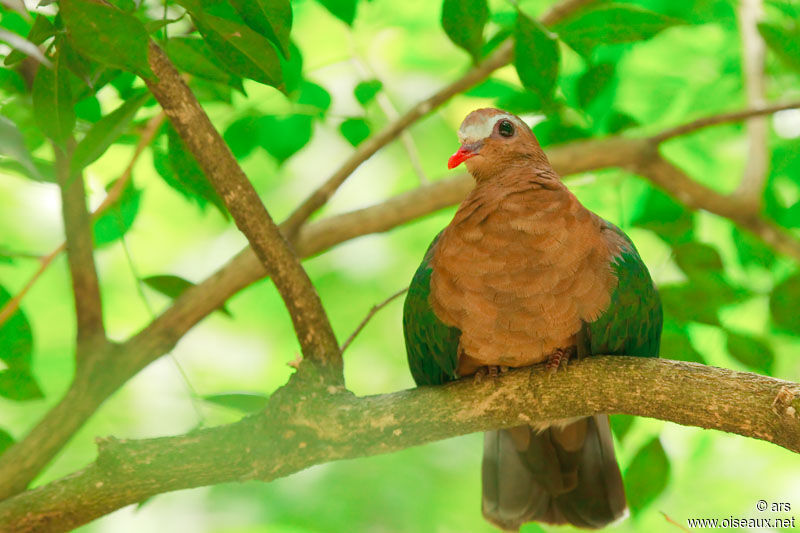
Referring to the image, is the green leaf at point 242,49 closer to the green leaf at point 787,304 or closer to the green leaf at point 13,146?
the green leaf at point 13,146

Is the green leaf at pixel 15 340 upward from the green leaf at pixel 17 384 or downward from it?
upward

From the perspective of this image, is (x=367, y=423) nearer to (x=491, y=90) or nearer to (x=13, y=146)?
(x=13, y=146)

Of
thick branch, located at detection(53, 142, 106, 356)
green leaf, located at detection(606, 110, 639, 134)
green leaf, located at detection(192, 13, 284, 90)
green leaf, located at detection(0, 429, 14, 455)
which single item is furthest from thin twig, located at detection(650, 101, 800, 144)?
green leaf, located at detection(0, 429, 14, 455)

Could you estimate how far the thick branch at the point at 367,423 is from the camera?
1.89 metres

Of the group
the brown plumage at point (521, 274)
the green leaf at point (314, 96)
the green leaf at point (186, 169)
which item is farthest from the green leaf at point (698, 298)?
the green leaf at point (186, 169)

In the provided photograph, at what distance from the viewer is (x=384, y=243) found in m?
4.98

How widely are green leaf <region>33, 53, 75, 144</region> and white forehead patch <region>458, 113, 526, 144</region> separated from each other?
1.39 m

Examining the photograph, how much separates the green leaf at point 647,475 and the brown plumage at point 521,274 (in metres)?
0.49

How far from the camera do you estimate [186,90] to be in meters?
2.04

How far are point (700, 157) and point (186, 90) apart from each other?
302cm

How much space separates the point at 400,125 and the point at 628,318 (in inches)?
41.9

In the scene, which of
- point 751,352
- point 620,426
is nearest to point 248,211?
point 620,426

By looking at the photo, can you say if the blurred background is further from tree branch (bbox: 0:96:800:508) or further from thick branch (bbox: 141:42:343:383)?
thick branch (bbox: 141:42:343:383)

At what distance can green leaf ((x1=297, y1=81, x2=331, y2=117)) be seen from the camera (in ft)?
9.46
